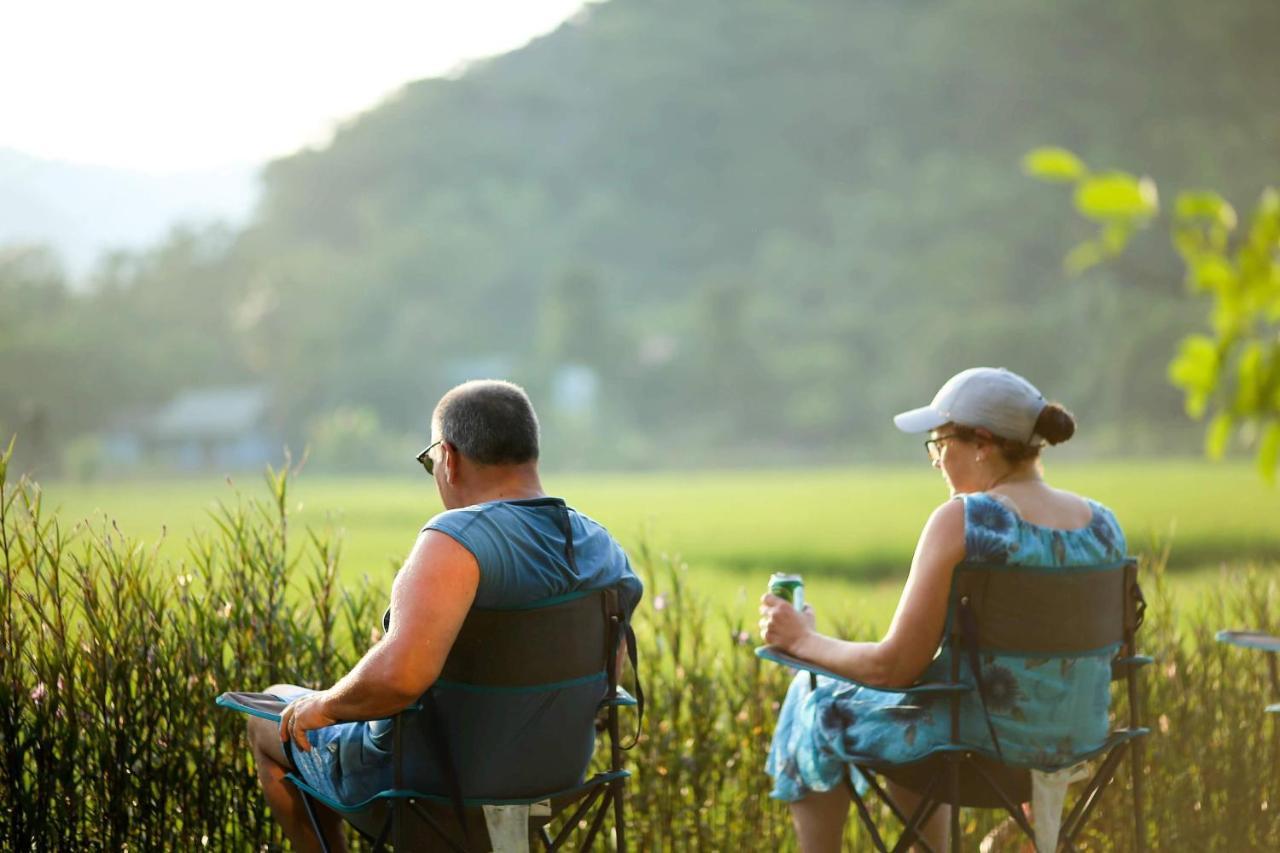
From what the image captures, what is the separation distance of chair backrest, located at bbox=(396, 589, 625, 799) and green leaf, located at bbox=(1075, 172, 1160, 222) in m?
1.40

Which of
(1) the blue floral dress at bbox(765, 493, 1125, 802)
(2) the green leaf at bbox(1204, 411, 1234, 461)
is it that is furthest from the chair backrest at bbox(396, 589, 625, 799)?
(2) the green leaf at bbox(1204, 411, 1234, 461)

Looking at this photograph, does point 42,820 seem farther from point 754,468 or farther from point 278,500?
point 754,468

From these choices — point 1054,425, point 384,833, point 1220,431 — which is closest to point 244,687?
point 384,833

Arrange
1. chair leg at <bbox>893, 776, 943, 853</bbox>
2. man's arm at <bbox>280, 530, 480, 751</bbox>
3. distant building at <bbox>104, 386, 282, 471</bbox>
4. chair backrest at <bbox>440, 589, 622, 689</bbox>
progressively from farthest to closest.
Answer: distant building at <bbox>104, 386, 282, 471</bbox> → chair leg at <bbox>893, 776, 943, 853</bbox> → chair backrest at <bbox>440, 589, 622, 689</bbox> → man's arm at <bbox>280, 530, 480, 751</bbox>

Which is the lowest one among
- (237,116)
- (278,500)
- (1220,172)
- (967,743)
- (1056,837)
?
(1056,837)

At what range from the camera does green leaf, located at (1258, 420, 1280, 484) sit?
29.0 inches

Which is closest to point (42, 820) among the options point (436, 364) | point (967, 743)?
point (967, 743)

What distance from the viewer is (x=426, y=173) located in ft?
217

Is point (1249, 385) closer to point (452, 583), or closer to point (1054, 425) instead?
point (452, 583)

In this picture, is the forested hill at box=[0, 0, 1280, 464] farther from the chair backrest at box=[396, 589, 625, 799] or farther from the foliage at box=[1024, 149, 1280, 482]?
the foliage at box=[1024, 149, 1280, 482]

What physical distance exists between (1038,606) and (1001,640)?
0.08 m

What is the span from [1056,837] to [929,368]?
4745 centimetres

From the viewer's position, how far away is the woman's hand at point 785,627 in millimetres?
2275

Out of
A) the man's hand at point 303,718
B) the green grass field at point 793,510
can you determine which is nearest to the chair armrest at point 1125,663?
the man's hand at point 303,718
